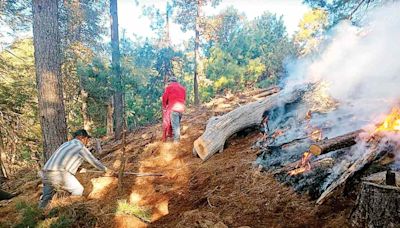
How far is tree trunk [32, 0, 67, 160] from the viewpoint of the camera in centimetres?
579

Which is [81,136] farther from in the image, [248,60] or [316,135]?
[248,60]

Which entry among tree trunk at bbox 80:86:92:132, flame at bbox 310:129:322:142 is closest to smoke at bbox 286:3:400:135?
flame at bbox 310:129:322:142

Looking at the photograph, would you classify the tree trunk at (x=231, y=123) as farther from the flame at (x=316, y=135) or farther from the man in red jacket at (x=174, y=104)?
the flame at (x=316, y=135)

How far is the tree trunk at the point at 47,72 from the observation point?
5.79m

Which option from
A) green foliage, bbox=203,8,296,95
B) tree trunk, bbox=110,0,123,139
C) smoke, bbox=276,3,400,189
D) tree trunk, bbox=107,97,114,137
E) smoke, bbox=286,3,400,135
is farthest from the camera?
green foliage, bbox=203,8,296,95

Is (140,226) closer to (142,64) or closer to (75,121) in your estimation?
(142,64)

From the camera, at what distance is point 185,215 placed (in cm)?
402

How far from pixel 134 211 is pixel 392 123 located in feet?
13.4

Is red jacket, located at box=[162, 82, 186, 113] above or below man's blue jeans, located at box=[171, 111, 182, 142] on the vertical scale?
above

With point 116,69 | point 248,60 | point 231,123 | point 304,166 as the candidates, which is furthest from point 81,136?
point 248,60

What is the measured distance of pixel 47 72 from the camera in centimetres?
586

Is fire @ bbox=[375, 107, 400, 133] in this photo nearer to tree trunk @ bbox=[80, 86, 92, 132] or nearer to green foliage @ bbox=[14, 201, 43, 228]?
green foliage @ bbox=[14, 201, 43, 228]

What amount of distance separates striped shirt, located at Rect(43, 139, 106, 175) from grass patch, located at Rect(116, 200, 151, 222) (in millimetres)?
1010

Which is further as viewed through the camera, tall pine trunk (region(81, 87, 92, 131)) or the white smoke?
tall pine trunk (region(81, 87, 92, 131))
